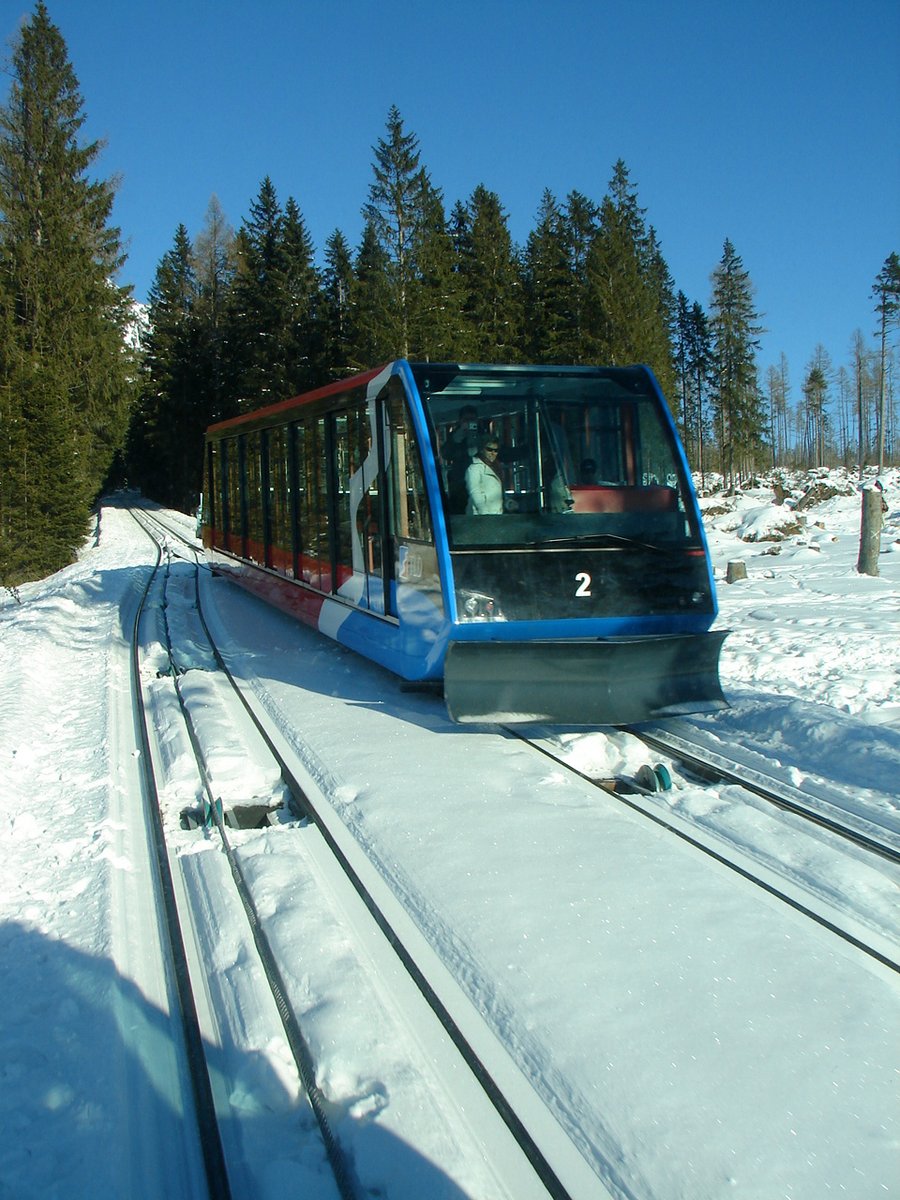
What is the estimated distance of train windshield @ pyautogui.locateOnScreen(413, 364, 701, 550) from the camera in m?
6.91

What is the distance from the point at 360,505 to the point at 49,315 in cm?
2583

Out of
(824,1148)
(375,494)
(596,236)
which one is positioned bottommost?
(824,1148)

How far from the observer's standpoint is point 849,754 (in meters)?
5.95

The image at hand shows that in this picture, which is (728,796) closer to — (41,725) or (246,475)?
(41,725)

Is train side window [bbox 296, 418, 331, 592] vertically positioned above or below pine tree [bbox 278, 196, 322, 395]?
below

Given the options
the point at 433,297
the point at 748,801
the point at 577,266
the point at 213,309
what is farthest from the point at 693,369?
the point at 748,801

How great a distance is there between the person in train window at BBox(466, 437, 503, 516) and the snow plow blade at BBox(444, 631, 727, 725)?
1.10 m

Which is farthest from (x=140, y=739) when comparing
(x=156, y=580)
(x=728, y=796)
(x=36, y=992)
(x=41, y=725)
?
(x=156, y=580)

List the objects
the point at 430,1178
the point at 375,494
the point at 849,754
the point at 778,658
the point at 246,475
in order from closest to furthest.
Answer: the point at 430,1178
the point at 849,754
the point at 375,494
the point at 778,658
the point at 246,475

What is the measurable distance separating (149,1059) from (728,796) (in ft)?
10.9

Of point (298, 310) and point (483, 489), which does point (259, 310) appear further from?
point (483, 489)

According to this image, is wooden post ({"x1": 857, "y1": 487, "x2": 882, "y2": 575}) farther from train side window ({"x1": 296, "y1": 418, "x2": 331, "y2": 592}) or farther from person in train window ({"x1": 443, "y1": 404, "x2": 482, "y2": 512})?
person in train window ({"x1": 443, "y1": 404, "x2": 482, "y2": 512})

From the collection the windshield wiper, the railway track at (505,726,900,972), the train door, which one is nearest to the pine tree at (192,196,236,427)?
the train door

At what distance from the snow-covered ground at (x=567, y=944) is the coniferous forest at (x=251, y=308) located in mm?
25012
